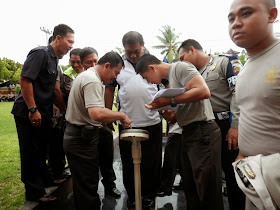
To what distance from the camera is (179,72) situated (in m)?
2.00

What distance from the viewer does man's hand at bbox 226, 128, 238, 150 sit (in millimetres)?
2285

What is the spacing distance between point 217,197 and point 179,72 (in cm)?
127

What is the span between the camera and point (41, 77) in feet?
9.21

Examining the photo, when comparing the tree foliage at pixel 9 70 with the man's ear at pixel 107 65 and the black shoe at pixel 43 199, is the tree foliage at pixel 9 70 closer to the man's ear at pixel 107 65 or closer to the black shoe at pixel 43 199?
the black shoe at pixel 43 199

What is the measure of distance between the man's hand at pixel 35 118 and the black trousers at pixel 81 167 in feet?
1.69

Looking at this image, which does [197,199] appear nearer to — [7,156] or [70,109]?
[70,109]

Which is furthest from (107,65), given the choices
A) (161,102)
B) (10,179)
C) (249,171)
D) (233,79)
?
(10,179)

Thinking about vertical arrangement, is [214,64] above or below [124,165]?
above

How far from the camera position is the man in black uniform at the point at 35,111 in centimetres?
263

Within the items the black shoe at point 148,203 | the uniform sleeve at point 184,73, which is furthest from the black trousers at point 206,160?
the black shoe at point 148,203

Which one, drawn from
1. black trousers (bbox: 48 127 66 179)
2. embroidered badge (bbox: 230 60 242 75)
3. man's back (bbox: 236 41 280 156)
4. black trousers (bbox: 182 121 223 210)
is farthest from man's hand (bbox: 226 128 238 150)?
black trousers (bbox: 48 127 66 179)

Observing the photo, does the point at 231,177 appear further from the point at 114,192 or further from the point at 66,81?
the point at 66,81

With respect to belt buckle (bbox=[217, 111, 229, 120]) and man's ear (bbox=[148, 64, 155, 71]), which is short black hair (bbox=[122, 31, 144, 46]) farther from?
A: belt buckle (bbox=[217, 111, 229, 120])

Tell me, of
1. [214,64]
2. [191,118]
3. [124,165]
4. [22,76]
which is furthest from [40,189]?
[214,64]
